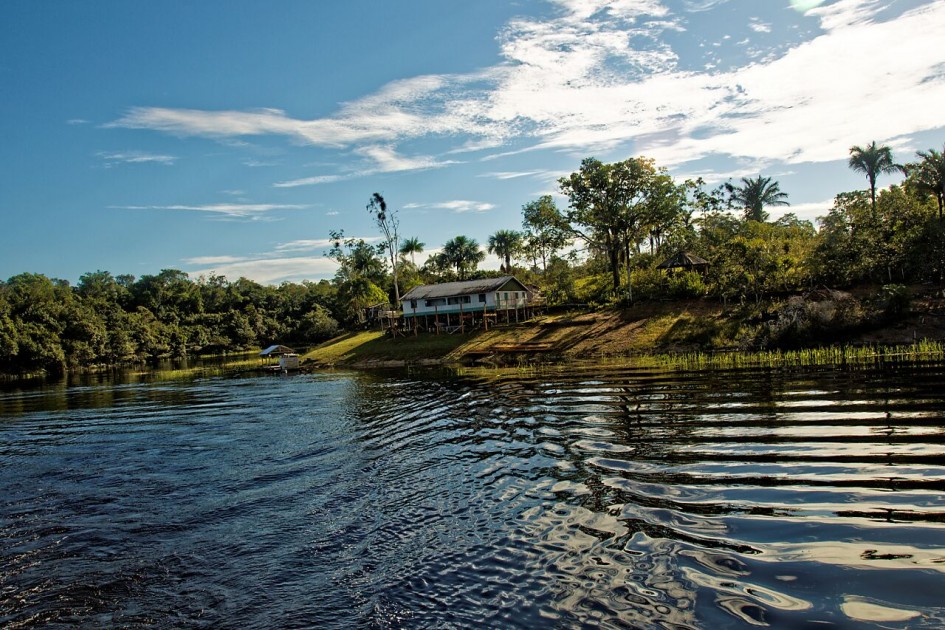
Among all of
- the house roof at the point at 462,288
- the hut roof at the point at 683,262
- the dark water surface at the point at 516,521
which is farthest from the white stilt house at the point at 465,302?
the dark water surface at the point at 516,521

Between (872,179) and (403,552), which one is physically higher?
(872,179)

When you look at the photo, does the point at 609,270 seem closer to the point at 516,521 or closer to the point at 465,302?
the point at 465,302

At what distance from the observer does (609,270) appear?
6956 centimetres

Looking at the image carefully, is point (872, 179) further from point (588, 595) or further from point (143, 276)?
point (143, 276)

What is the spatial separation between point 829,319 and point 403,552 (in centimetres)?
3698

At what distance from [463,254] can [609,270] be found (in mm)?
34040

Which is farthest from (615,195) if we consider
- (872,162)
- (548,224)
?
(872,162)

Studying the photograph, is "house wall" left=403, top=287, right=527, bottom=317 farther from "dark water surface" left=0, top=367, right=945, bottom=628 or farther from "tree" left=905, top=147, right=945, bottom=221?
"dark water surface" left=0, top=367, right=945, bottom=628

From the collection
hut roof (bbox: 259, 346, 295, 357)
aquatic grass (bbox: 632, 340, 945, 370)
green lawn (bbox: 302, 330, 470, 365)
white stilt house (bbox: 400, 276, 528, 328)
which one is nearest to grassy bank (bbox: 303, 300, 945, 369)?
aquatic grass (bbox: 632, 340, 945, 370)

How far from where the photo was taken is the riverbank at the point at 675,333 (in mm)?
35375

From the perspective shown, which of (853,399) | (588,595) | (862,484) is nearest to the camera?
(588,595)

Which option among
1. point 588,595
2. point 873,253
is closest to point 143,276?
point 873,253

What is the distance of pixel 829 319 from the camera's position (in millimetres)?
36219

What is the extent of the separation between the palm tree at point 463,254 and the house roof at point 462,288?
25371 millimetres
